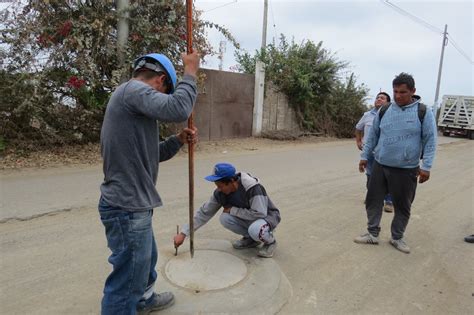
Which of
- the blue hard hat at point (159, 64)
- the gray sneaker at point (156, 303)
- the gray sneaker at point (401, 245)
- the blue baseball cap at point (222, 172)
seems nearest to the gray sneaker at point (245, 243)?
the blue baseball cap at point (222, 172)

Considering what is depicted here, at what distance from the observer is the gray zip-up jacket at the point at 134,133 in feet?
6.80

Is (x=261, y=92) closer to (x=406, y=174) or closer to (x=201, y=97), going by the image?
(x=201, y=97)

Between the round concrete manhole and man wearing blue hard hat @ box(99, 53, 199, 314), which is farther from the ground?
man wearing blue hard hat @ box(99, 53, 199, 314)

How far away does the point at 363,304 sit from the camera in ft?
9.73

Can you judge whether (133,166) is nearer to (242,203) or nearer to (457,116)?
(242,203)

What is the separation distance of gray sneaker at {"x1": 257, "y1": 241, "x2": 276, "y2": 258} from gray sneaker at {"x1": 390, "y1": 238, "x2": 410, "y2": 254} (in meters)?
1.40

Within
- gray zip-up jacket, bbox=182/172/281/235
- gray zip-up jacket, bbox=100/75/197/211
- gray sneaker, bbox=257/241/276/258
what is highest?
gray zip-up jacket, bbox=100/75/197/211

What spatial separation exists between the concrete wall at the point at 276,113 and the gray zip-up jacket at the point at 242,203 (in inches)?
411

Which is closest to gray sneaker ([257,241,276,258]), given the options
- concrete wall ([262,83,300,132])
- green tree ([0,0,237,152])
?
green tree ([0,0,237,152])

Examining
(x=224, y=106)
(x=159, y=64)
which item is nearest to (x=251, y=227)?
(x=159, y=64)

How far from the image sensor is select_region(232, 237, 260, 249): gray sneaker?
385 centimetres

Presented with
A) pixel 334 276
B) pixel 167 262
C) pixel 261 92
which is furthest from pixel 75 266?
pixel 261 92

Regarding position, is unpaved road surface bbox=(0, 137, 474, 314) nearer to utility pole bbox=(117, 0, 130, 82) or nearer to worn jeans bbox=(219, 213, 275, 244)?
worn jeans bbox=(219, 213, 275, 244)

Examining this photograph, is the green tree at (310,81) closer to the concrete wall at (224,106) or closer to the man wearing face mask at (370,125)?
the concrete wall at (224,106)
